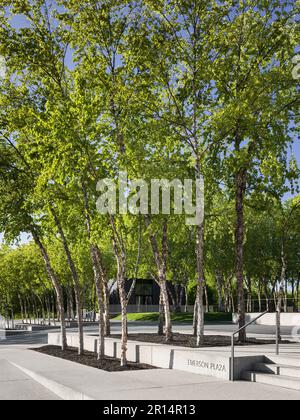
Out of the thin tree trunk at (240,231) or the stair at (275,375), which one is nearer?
the stair at (275,375)

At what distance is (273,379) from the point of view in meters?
11.5

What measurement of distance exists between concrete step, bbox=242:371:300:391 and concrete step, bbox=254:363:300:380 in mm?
176

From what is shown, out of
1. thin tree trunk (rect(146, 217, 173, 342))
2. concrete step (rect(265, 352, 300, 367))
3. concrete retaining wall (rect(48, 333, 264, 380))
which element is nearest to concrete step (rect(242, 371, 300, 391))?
concrete retaining wall (rect(48, 333, 264, 380))

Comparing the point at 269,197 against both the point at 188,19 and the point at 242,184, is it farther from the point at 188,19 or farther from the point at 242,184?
the point at 188,19

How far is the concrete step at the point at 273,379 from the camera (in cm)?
1090

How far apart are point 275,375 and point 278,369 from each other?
12.5 inches

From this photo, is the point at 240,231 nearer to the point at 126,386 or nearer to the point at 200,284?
the point at 200,284

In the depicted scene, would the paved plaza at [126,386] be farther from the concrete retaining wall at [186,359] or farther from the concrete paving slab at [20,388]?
the concrete retaining wall at [186,359]

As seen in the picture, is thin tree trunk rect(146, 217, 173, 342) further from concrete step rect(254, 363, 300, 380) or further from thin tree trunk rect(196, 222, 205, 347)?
concrete step rect(254, 363, 300, 380)

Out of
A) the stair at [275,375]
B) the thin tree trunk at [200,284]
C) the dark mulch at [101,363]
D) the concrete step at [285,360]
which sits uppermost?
the thin tree trunk at [200,284]

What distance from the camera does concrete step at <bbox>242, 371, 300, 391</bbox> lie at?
1090 centimetres

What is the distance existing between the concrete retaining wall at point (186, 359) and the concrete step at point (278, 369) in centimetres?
22

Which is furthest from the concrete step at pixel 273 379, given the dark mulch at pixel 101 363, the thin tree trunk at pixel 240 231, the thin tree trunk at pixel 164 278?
the thin tree trunk at pixel 164 278
